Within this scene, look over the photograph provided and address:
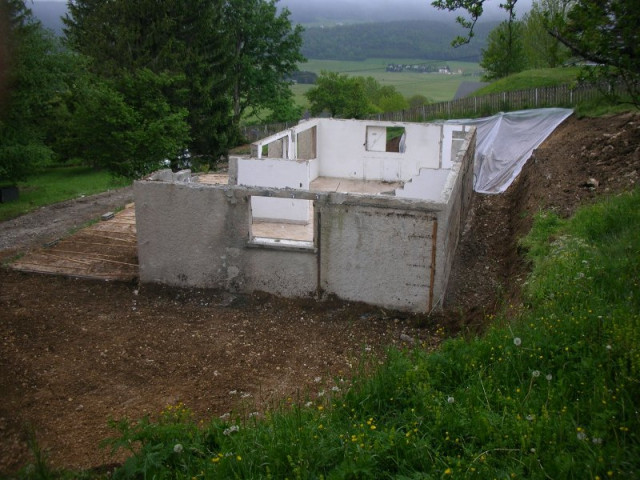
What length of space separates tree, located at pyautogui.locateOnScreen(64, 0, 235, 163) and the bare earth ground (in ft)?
48.9

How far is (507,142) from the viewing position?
20500mm

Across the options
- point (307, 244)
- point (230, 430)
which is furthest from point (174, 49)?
point (230, 430)

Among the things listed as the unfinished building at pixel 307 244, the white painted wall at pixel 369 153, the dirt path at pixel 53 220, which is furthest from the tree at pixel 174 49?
the unfinished building at pixel 307 244

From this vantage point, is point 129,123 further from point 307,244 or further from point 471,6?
point 471,6

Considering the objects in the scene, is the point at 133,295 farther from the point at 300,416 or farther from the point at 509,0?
the point at 509,0

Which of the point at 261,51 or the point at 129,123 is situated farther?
the point at 261,51

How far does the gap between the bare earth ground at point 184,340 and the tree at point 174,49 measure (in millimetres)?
14914

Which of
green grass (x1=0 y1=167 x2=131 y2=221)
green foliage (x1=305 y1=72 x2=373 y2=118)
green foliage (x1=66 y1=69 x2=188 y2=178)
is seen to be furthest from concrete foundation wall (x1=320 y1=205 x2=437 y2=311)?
green foliage (x1=305 y1=72 x2=373 y2=118)

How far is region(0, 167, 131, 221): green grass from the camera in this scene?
20153mm

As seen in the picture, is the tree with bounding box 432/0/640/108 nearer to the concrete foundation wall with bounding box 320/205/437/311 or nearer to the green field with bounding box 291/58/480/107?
the concrete foundation wall with bounding box 320/205/437/311

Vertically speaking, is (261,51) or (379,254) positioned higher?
(261,51)

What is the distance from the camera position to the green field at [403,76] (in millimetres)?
113375

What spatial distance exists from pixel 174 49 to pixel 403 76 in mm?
109233

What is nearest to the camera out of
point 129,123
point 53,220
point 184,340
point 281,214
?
point 184,340
